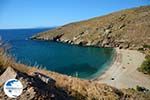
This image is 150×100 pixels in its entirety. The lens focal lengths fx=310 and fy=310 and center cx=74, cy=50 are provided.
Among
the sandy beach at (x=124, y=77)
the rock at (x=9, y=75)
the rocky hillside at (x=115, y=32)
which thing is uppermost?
the rock at (x=9, y=75)

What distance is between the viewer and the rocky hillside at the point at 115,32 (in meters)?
109

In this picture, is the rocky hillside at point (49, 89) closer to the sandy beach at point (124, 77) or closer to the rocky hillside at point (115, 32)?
the sandy beach at point (124, 77)

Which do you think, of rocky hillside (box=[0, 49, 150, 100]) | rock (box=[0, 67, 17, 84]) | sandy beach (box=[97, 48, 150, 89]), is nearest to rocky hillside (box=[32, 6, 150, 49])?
sandy beach (box=[97, 48, 150, 89])

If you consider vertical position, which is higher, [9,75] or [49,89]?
[9,75]

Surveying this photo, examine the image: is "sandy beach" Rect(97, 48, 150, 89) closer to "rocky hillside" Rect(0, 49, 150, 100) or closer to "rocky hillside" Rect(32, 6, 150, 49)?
"rocky hillside" Rect(32, 6, 150, 49)

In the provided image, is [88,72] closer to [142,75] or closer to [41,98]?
[142,75]

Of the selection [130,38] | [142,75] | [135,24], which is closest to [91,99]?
[142,75]

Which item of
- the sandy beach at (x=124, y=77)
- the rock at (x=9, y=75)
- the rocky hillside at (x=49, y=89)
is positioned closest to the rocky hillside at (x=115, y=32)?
the sandy beach at (x=124, y=77)

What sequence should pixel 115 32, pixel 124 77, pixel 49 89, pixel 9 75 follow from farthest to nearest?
pixel 115 32 → pixel 124 77 → pixel 49 89 → pixel 9 75

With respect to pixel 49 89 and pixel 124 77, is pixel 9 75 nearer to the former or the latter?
pixel 49 89

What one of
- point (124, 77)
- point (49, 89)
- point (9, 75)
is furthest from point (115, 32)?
point (9, 75)

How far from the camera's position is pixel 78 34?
13300 cm

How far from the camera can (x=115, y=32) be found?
120 m

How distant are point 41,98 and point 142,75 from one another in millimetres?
53679
